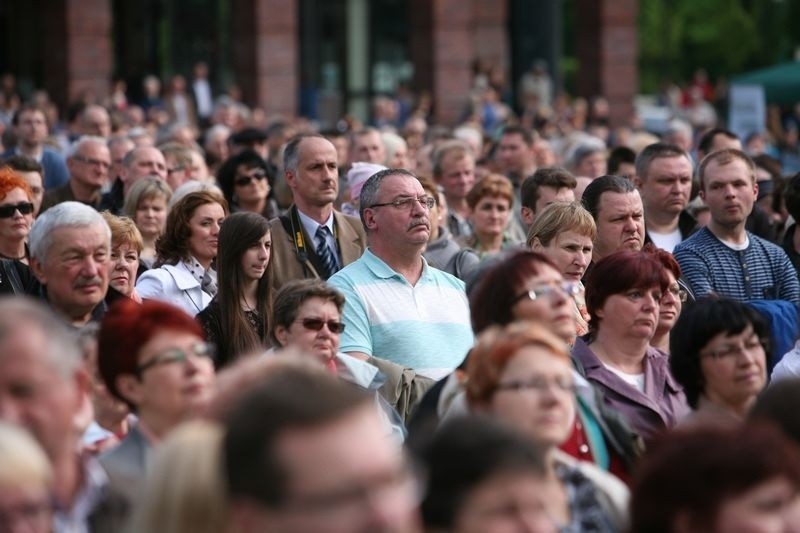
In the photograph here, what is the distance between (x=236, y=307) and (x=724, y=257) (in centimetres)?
314

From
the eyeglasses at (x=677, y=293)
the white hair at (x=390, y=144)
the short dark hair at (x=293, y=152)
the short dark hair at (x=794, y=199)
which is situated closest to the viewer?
the eyeglasses at (x=677, y=293)

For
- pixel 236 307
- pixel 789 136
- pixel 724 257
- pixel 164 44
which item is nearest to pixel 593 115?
pixel 789 136

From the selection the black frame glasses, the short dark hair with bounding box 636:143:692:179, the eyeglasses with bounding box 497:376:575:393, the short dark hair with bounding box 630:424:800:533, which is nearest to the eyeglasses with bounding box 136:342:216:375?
the eyeglasses with bounding box 497:376:575:393

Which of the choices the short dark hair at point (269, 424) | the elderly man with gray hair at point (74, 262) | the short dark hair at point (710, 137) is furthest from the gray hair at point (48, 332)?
the short dark hair at point (710, 137)

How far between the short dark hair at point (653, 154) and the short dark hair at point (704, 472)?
7.06 metres

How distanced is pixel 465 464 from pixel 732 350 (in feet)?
9.22

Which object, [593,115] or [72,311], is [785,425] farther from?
[593,115]

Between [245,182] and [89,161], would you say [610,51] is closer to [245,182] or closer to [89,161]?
[89,161]

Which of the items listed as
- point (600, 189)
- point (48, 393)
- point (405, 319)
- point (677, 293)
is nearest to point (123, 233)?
point (405, 319)

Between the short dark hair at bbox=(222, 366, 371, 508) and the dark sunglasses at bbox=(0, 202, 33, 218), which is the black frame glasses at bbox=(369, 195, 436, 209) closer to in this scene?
the dark sunglasses at bbox=(0, 202, 33, 218)

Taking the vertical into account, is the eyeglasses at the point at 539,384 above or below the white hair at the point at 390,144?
below

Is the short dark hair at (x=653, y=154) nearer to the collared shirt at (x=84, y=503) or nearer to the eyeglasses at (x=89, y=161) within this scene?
the eyeglasses at (x=89, y=161)

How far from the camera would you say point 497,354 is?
5855 mm

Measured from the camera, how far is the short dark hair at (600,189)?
10625 millimetres
